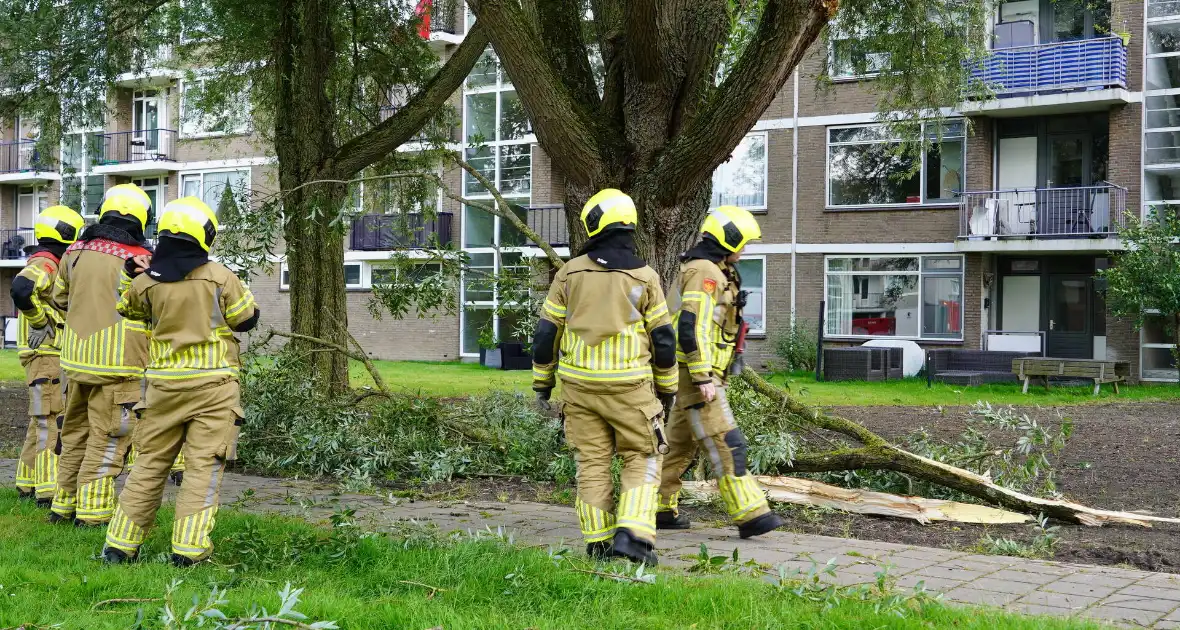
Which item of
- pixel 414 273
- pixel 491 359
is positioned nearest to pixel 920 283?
pixel 491 359

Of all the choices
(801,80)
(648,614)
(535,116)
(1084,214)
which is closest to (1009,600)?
(648,614)

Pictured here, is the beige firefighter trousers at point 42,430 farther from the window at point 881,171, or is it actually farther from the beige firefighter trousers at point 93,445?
the window at point 881,171

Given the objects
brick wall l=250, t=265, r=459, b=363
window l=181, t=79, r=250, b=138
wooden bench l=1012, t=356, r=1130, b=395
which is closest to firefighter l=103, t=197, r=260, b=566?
window l=181, t=79, r=250, b=138

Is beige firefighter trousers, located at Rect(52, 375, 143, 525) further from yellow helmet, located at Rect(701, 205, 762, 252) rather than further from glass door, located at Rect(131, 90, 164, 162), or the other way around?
glass door, located at Rect(131, 90, 164, 162)

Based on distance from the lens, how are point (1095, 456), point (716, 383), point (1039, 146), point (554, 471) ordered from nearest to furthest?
point (716, 383) < point (554, 471) < point (1095, 456) < point (1039, 146)

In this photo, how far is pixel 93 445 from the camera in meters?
6.60

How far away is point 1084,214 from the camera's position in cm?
2259

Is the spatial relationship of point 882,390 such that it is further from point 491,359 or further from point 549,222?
point 549,222

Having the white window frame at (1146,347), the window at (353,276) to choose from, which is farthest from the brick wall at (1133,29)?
Answer: the window at (353,276)

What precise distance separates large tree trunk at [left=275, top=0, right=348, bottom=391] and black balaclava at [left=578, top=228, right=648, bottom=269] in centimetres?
644

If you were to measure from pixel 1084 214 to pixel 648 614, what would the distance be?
21.0 metres

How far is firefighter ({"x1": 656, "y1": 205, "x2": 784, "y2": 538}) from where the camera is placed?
6109 mm

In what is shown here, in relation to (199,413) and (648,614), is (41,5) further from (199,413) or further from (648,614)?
(648,614)

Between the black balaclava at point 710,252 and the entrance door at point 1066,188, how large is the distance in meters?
18.6
